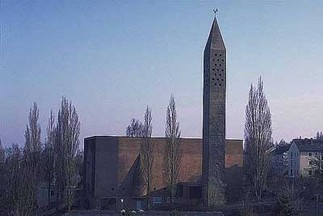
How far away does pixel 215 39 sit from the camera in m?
43.6

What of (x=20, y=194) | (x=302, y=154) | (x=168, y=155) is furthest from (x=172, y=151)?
(x=302, y=154)

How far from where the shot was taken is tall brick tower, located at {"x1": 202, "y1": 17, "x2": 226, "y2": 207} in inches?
1677

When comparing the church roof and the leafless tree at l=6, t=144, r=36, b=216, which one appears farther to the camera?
the church roof

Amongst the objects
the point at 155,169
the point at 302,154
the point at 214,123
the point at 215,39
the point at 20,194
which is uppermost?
the point at 215,39

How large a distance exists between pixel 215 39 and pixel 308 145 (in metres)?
36.4

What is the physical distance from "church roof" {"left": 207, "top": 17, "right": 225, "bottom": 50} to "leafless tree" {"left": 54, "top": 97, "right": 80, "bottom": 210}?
583 inches

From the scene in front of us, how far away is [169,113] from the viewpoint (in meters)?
45.7

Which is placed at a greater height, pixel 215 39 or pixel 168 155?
pixel 215 39

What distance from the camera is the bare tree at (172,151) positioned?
143 ft

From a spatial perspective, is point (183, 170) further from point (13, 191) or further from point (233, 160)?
point (13, 191)

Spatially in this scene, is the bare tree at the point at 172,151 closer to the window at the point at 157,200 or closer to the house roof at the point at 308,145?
the window at the point at 157,200

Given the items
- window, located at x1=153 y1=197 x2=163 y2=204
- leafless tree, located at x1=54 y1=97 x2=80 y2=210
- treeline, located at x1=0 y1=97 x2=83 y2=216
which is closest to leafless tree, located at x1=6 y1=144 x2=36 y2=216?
treeline, located at x1=0 y1=97 x2=83 y2=216

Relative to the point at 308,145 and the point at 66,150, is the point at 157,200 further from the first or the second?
the point at 308,145

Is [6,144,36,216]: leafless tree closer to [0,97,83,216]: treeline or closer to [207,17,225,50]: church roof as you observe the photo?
[0,97,83,216]: treeline
